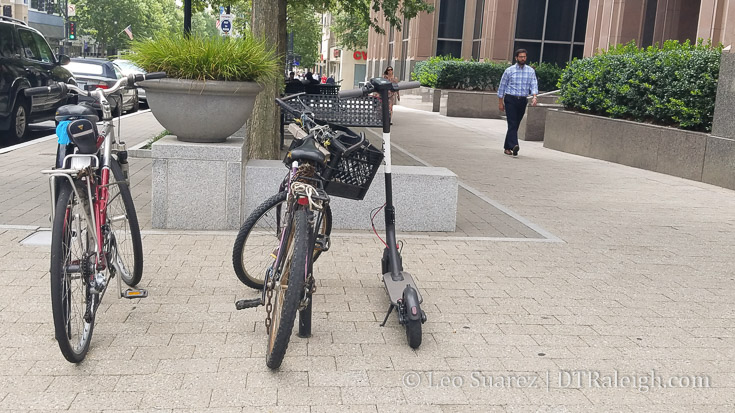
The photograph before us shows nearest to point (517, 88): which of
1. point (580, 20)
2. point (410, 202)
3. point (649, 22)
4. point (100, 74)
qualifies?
point (410, 202)

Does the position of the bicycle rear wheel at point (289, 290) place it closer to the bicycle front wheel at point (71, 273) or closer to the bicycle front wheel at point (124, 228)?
the bicycle front wheel at point (71, 273)

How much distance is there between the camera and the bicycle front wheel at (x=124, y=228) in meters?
4.64

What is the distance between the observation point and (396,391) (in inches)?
151

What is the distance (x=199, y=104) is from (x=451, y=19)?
101ft

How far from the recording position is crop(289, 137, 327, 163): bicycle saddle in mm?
4168

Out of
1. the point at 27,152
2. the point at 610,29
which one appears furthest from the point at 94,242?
the point at 610,29

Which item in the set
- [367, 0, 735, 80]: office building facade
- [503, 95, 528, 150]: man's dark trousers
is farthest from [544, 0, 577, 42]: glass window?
[503, 95, 528, 150]: man's dark trousers

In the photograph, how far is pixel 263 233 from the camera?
15.9 ft

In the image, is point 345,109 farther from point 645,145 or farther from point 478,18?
point 478,18

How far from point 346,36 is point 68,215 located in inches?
2253

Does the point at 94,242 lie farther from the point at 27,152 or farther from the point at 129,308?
the point at 27,152

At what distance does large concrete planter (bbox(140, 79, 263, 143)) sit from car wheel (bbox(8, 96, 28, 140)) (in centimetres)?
843

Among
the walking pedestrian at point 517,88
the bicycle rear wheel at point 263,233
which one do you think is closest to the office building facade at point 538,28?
the walking pedestrian at point 517,88

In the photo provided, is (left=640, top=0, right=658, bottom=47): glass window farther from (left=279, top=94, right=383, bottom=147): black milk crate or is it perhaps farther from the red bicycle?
the red bicycle
